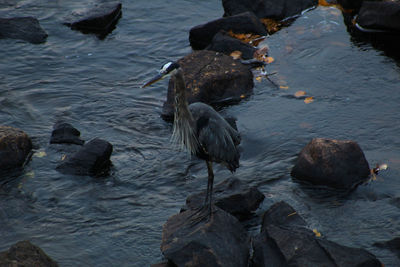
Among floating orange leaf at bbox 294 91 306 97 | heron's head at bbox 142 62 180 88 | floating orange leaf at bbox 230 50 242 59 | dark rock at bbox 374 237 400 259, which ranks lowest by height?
dark rock at bbox 374 237 400 259

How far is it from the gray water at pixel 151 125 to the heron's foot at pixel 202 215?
584mm

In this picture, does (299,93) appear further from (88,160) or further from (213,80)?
(88,160)

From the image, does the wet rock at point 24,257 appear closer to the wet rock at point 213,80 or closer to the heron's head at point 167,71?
the heron's head at point 167,71

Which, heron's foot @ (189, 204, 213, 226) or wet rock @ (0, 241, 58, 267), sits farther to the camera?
heron's foot @ (189, 204, 213, 226)

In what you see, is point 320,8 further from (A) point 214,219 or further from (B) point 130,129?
(A) point 214,219

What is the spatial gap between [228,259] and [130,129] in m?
3.94

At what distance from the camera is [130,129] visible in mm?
8797

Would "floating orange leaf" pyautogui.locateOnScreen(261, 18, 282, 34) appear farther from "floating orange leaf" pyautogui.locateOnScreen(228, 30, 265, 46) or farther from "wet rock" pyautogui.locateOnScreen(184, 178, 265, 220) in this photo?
"wet rock" pyautogui.locateOnScreen(184, 178, 265, 220)

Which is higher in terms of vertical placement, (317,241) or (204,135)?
(204,135)

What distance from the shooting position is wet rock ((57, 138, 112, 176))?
746cm

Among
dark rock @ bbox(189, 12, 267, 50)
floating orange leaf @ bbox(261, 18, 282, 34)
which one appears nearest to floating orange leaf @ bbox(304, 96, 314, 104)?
dark rock @ bbox(189, 12, 267, 50)

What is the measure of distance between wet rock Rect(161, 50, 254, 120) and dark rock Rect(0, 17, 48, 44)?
376cm

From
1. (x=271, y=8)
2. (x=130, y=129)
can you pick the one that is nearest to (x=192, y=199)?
(x=130, y=129)

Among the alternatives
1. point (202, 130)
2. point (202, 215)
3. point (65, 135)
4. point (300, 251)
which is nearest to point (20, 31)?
point (65, 135)
